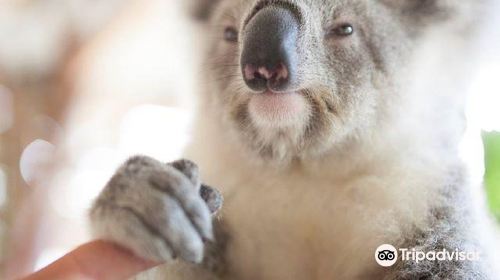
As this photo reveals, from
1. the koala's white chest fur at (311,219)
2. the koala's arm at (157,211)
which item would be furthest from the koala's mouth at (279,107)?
the koala's arm at (157,211)

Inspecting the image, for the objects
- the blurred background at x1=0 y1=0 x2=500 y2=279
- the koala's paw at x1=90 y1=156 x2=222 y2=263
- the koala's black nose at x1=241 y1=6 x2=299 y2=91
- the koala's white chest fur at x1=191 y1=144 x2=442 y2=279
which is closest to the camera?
the koala's paw at x1=90 y1=156 x2=222 y2=263

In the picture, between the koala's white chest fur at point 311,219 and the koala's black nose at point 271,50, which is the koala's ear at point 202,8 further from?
the koala's white chest fur at point 311,219

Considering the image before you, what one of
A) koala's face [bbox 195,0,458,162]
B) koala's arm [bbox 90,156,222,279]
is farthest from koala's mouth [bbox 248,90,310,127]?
koala's arm [bbox 90,156,222,279]

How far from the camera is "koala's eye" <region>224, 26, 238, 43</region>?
1.41 meters

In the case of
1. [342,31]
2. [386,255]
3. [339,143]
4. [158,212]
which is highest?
[342,31]

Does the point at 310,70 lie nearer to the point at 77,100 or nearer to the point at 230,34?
the point at 230,34

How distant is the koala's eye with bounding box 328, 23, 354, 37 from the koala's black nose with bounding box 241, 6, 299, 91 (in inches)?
4.2

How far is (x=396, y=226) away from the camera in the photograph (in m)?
1.30

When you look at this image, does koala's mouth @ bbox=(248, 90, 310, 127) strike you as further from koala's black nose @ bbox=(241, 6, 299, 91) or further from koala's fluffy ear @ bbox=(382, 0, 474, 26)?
koala's fluffy ear @ bbox=(382, 0, 474, 26)

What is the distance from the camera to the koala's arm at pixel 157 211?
96 centimetres

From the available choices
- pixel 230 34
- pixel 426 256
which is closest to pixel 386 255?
pixel 426 256

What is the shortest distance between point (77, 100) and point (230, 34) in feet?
1.38

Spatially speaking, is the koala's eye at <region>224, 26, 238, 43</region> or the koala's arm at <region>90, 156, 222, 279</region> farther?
the koala's eye at <region>224, 26, 238, 43</region>

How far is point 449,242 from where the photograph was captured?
126cm
